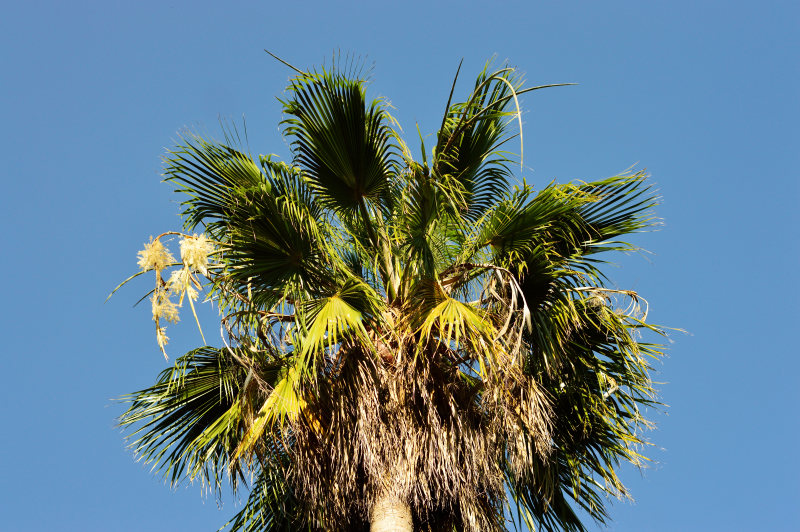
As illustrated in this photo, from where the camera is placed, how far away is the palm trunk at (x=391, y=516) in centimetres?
619

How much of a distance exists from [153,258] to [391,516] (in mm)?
2554

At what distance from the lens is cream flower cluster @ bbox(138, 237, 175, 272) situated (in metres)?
5.62

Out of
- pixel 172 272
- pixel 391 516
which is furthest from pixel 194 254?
pixel 391 516

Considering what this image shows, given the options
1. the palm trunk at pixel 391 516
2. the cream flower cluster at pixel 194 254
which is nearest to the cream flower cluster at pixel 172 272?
the cream flower cluster at pixel 194 254

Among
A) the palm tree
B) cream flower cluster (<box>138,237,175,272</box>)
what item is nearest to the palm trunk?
the palm tree

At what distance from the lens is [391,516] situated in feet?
20.4

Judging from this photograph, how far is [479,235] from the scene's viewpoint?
7.18 metres

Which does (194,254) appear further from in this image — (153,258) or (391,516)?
(391,516)

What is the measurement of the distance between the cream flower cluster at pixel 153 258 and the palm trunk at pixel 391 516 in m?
2.37

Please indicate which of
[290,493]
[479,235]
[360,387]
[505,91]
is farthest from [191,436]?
[505,91]

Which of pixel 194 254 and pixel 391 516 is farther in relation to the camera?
pixel 391 516

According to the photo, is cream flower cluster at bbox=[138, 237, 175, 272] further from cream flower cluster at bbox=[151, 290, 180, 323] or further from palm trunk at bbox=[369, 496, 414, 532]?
palm trunk at bbox=[369, 496, 414, 532]

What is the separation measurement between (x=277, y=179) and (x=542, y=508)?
3.71 m

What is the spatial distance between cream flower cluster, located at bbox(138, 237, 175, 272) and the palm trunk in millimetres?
2371
